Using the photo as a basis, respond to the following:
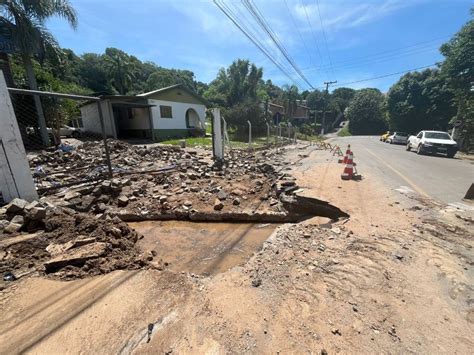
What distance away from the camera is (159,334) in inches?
81.2

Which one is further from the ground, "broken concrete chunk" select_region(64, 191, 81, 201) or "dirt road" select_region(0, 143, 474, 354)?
"broken concrete chunk" select_region(64, 191, 81, 201)

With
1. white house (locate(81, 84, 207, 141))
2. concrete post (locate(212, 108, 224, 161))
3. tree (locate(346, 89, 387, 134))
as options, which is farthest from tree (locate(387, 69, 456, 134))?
concrete post (locate(212, 108, 224, 161))

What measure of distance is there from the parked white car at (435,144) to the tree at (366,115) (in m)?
37.7

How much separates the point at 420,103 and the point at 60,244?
36811 millimetres

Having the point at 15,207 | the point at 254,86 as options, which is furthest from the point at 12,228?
the point at 254,86

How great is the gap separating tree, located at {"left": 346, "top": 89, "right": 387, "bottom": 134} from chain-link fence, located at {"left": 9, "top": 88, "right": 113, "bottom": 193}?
4869 cm

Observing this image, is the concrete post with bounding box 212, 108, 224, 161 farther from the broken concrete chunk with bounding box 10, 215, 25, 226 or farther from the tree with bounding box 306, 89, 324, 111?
the tree with bounding box 306, 89, 324, 111

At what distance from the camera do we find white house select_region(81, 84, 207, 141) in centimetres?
1791

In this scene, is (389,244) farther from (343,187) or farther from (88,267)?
(88,267)

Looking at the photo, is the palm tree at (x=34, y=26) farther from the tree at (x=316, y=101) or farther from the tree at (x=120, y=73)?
the tree at (x=316, y=101)

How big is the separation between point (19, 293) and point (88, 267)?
66 cm

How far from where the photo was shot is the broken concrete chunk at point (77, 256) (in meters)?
2.92

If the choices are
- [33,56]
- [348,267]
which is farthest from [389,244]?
[33,56]

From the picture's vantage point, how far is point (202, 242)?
4.46 m
